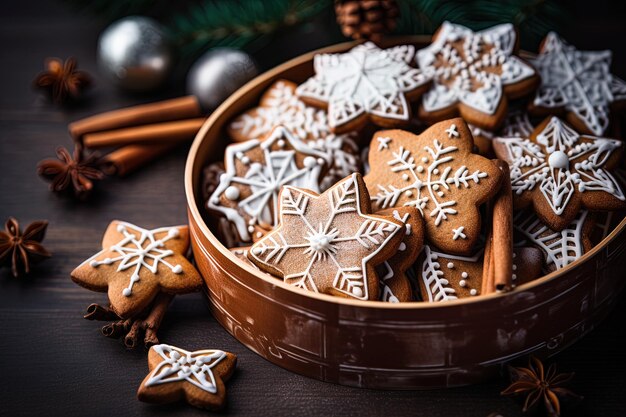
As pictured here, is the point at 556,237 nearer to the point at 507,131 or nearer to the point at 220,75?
the point at 507,131

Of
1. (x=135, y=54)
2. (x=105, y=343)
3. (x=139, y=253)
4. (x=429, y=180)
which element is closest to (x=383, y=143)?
(x=429, y=180)

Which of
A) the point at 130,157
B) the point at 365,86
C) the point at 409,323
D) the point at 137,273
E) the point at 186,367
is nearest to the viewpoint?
the point at 409,323

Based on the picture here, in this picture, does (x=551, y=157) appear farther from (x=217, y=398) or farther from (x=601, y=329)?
(x=217, y=398)

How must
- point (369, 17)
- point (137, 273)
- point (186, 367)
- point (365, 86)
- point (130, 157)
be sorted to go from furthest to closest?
point (130, 157)
point (369, 17)
point (365, 86)
point (137, 273)
point (186, 367)

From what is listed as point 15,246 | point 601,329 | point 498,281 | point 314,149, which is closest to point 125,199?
point 15,246

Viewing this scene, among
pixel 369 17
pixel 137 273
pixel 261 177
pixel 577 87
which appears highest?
pixel 369 17

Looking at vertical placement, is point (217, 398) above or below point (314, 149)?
below

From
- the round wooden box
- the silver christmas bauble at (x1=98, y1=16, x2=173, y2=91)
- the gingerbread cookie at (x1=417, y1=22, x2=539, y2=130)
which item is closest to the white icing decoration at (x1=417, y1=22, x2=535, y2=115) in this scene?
the gingerbread cookie at (x1=417, y1=22, x2=539, y2=130)
